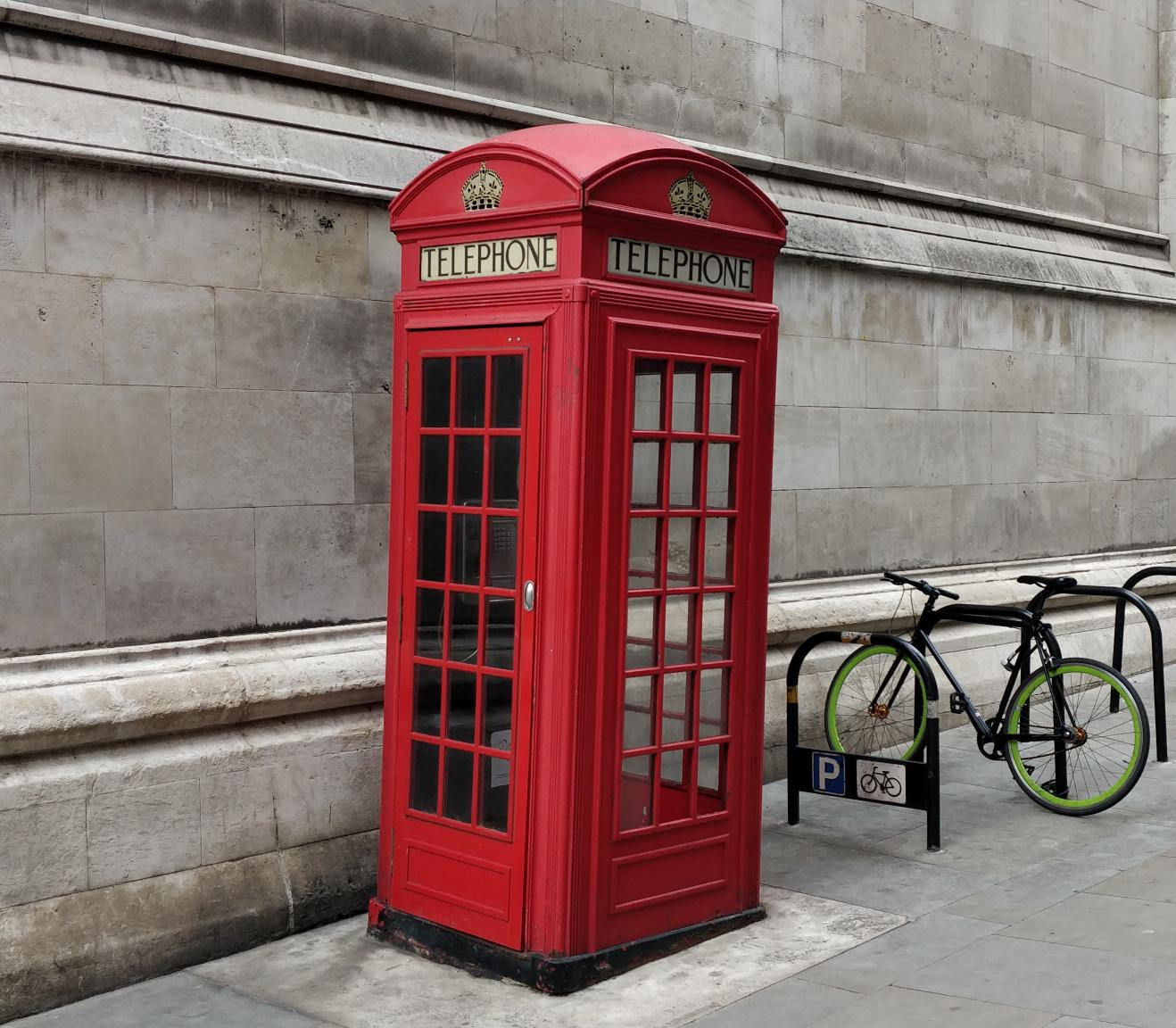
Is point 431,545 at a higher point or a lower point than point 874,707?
higher

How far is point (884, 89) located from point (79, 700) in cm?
577

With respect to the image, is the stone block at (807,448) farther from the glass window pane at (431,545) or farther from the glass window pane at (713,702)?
the glass window pane at (431,545)

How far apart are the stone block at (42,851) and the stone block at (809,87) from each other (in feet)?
17.1

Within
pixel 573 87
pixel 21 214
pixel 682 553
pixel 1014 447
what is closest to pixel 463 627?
pixel 682 553

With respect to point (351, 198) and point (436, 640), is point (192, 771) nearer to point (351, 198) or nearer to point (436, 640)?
point (436, 640)

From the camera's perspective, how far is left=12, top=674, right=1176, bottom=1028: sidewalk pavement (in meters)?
4.68

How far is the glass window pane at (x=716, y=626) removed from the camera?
5309mm

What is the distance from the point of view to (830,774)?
648cm

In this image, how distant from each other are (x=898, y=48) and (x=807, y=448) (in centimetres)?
251

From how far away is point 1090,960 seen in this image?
16.3 feet

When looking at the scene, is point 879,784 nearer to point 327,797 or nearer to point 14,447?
point 327,797

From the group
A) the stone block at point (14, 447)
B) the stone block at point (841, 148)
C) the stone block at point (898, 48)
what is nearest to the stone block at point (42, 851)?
the stone block at point (14, 447)

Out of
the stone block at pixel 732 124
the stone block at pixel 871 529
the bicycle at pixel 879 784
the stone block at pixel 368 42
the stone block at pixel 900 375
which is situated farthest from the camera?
the stone block at pixel 900 375

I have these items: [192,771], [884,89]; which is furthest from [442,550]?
[884,89]
